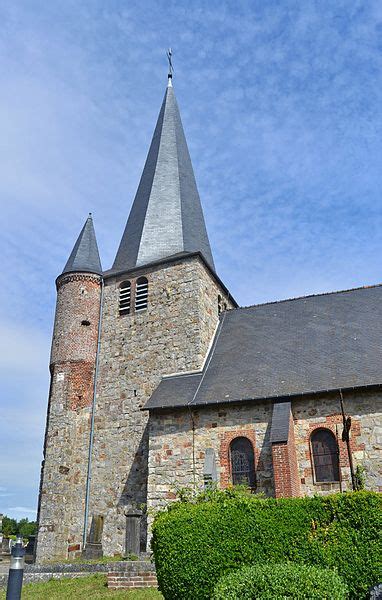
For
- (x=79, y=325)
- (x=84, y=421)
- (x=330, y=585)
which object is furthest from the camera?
(x=79, y=325)

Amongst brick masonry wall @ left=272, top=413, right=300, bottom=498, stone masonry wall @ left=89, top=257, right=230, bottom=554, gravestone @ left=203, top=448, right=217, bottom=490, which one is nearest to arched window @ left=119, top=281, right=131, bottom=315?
stone masonry wall @ left=89, top=257, right=230, bottom=554

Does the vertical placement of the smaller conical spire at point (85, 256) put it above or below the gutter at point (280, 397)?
above

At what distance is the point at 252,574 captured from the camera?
19.9 feet

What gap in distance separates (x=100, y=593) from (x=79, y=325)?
1109 cm

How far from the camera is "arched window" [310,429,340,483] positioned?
45.4 ft

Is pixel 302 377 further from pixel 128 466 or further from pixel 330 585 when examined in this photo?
pixel 330 585

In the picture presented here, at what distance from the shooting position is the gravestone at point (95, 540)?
1571 cm

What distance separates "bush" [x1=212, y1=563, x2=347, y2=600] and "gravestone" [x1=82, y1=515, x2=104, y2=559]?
10984 mm

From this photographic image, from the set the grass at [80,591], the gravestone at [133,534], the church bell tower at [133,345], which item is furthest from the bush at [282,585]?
the church bell tower at [133,345]

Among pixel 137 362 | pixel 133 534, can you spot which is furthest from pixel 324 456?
pixel 137 362

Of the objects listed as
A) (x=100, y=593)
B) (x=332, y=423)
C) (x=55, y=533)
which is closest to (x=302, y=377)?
(x=332, y=423)

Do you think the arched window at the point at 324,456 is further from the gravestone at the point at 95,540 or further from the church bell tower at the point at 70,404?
the church bell tower at the point at 70,404

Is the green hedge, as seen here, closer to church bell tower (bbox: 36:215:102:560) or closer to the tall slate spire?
church bell tower (bbox: 36:215:102:560)

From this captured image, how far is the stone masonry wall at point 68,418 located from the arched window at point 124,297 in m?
0.98
